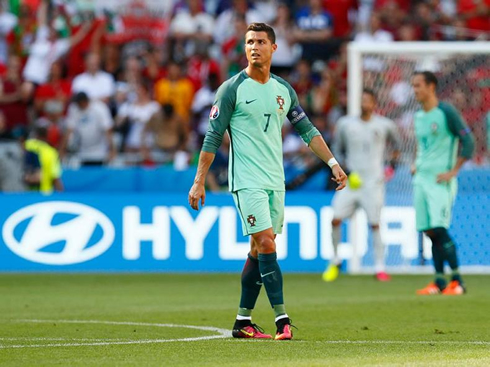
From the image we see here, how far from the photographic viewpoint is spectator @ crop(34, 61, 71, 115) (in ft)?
69.1

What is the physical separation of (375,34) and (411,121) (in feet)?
13.3

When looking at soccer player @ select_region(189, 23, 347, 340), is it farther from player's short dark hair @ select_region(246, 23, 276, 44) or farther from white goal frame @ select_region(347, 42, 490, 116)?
white goal frame @ select_region(347, 42, 490, 116)

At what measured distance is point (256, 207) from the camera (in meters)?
8.44

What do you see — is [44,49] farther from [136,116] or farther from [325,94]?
[325,94]

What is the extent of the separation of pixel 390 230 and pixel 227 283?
349 centimetres

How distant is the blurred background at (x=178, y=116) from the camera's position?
1748 centimetres

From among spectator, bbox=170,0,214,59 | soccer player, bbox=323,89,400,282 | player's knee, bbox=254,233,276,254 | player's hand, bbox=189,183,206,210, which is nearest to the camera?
player's hand, bbox=189,183,206,210

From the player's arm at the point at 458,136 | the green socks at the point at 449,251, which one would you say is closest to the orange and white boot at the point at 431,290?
the green socks at the point at 449,251

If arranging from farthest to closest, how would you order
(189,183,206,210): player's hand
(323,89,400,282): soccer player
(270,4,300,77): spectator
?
(270,4,300,77): spectator
(323,89,400,282): soccer player
(189,183,206,210): player's hand

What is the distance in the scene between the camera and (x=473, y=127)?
18.0 metres

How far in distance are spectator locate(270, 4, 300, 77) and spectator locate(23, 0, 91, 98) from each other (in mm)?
3726

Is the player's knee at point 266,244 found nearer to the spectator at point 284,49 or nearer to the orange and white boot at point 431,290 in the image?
the orange and white boot at point 431,290

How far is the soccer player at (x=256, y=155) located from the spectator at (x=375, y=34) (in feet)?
43.4

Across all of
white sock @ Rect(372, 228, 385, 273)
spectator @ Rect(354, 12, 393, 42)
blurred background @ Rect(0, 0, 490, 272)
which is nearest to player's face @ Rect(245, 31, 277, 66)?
white sock @ Rect(372, 228, 385, 273)
